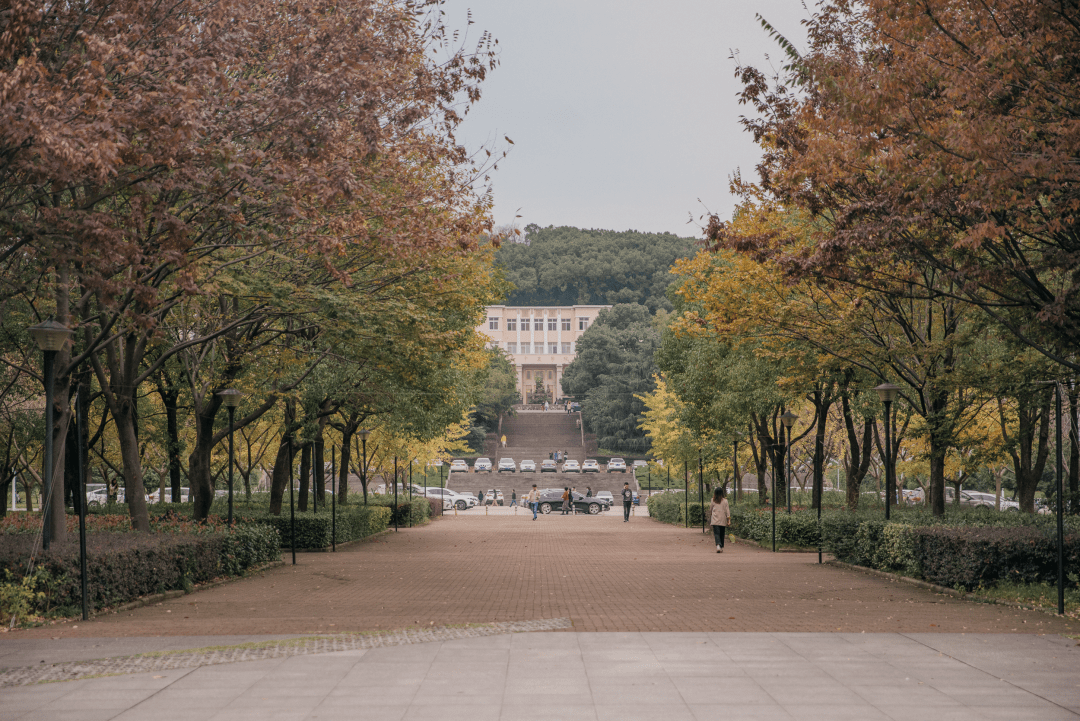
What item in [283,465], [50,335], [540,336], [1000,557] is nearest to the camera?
[50,335]

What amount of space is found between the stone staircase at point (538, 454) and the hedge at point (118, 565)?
2028 inches

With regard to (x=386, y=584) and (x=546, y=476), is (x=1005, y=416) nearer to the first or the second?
(x=386, y=584)

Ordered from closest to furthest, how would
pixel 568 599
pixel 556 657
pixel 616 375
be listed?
pixel 556 657 < pixel 568 599 < pixel 616 375

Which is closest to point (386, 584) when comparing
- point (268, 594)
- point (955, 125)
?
point (268, 594)

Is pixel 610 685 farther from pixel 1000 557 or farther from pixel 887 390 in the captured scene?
pixel 887 390

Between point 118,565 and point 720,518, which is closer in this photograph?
point 118,565

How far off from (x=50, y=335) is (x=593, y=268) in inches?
6289

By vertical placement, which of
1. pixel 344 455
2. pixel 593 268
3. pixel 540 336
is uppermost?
pixel 593 268

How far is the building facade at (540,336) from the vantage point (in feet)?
451

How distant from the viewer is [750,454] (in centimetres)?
4184

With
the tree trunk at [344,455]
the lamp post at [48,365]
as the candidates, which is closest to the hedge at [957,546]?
the lamp post at [48,365]

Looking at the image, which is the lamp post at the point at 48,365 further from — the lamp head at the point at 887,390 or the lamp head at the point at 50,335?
the lamp head at the point at 887,390

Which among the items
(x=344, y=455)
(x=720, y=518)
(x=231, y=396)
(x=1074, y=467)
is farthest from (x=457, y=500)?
(x=231, y=396)

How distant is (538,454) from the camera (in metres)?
91.6
